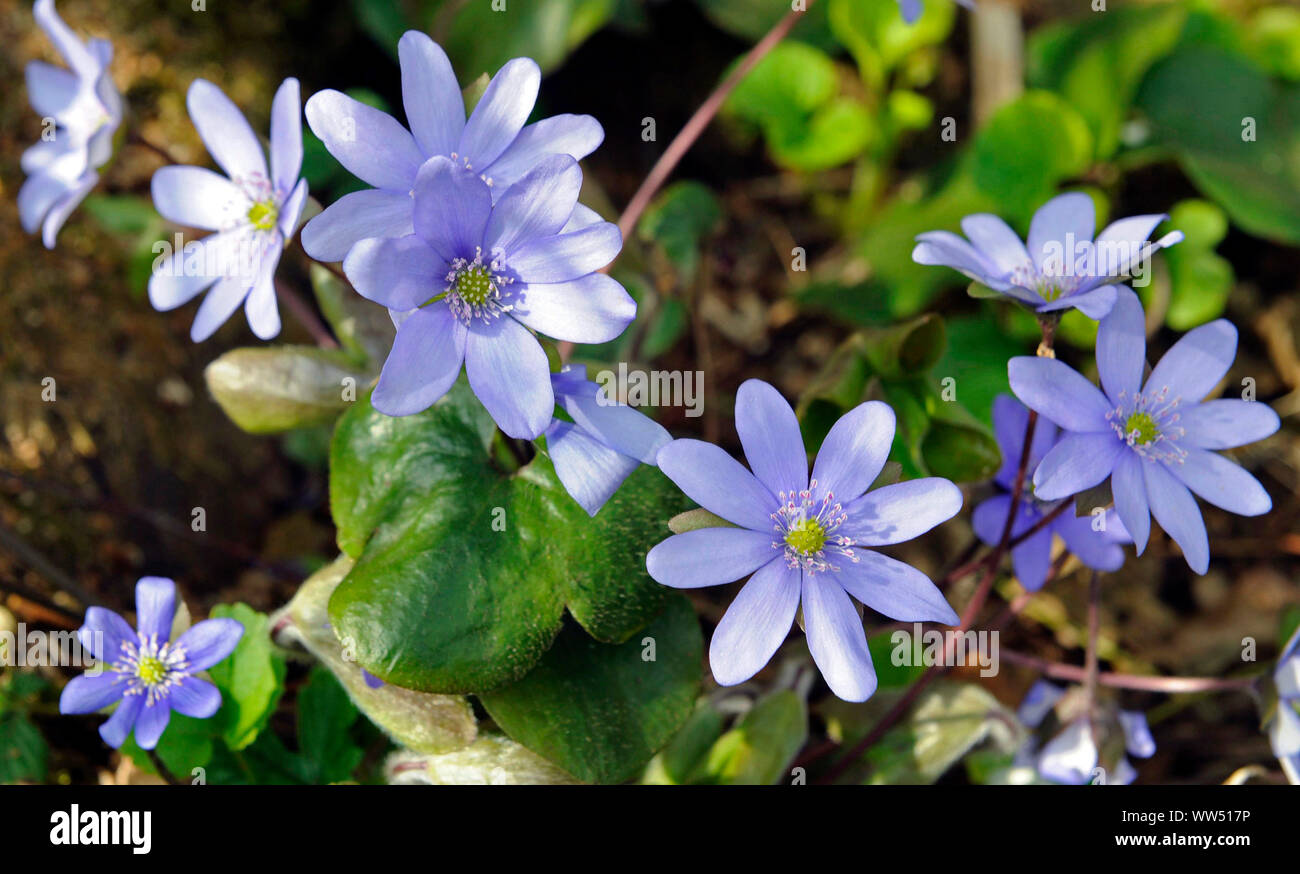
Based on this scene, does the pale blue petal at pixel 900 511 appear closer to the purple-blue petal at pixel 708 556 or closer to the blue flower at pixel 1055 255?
the purple-blue petal at pixel 708 556

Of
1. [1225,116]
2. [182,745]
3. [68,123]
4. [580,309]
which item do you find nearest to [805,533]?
[580,309]

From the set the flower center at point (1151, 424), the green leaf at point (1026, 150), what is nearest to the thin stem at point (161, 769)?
the flower center at point (1151, 424)

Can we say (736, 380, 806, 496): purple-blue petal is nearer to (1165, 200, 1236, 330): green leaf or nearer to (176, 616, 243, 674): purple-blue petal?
(176, 616, 243, 674): purple-blue petal

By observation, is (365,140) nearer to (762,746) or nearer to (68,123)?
(68,123)

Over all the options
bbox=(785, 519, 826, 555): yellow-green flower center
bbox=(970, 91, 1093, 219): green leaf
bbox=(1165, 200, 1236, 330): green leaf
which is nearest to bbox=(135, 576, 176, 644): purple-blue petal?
bbox=(785, 519, 826, 555): yellow-green flower center

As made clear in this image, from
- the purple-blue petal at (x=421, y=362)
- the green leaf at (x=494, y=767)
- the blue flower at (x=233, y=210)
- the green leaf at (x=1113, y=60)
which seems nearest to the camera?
the purple-blue petal at (x=421, y=362)
